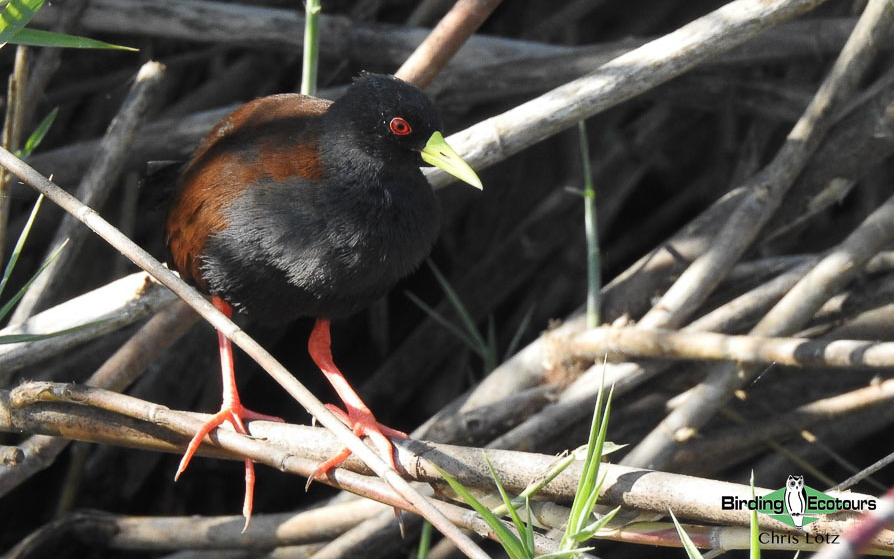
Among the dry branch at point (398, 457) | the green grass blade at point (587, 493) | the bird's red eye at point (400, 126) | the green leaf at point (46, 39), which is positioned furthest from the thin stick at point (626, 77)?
the green grass blade at point (587, 493)

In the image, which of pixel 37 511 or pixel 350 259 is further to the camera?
pixel 37 511

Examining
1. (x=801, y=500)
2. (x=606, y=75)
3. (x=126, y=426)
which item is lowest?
(x=801, y=500)

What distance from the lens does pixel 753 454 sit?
3.41 meters

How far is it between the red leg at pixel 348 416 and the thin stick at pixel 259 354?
1.24ft

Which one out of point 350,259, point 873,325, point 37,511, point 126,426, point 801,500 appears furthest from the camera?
point 37,511

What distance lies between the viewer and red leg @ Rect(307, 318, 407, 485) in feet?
7.38

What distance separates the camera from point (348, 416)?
2.81 metres

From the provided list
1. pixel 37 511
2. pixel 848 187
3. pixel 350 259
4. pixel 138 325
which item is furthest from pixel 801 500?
pixel 37 511

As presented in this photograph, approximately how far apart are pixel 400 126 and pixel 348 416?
0.85 metres

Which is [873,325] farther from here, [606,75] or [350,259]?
[350,259]

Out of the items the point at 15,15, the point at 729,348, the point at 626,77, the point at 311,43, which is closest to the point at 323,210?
the point at 311,43

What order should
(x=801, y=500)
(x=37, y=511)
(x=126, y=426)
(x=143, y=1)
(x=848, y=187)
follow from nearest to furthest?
(x=801, y=500), (x=126, y=426), (x=848, y=187), (x=143, y=1), (x=37, y=511)

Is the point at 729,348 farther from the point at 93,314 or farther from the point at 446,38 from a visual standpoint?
the point at 93,314

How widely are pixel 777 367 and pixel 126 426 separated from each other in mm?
2056
